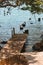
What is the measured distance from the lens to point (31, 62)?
420 inches

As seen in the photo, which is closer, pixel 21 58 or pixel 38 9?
pixel 21 58

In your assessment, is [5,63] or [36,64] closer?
[5,63]

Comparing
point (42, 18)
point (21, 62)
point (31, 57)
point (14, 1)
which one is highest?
point (14, 1)

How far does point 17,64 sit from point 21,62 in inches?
A: 8.3

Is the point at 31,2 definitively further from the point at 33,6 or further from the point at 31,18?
the point at 31,18

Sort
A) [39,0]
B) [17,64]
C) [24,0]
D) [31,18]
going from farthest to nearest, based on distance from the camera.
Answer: [31,18] → [39,0] → [24,0] → [17,64]

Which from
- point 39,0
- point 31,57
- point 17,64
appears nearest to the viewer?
point 17,64

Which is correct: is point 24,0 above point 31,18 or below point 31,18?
above

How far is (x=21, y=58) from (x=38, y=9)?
7.32 meters

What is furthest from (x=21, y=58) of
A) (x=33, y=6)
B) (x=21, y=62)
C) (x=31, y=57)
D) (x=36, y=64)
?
(x=33, y=6)

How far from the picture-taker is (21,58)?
26.6 feet

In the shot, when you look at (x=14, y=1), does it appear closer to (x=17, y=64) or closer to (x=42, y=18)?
(x=17, y=64)

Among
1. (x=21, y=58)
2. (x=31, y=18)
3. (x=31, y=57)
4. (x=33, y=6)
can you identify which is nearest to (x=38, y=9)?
(x=33, y=6)

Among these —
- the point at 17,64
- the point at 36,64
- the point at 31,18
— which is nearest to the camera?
the point at 17,64
